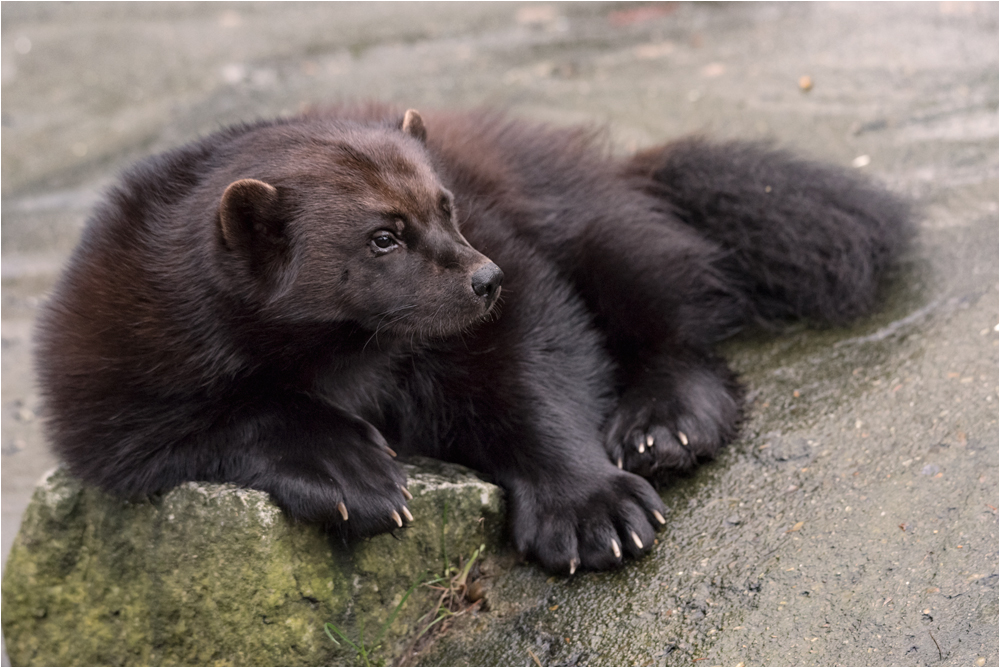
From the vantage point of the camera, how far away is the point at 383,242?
2424 millimetres

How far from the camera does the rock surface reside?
2.54m

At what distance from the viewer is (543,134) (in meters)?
3.58

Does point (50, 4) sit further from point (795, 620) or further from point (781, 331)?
point (795, 620)

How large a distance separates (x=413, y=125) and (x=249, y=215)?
663 millimetres

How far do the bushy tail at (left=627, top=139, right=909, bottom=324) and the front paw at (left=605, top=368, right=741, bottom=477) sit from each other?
1.75 ft

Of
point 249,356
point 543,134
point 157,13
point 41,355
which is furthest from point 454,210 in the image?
point 157,13

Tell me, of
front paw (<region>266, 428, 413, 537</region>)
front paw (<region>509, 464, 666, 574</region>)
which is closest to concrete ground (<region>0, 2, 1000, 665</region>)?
front paw (<region>509, 464, 666, 574</region>)

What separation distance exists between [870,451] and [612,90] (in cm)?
378

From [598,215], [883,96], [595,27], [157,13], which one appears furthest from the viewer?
[157,13]

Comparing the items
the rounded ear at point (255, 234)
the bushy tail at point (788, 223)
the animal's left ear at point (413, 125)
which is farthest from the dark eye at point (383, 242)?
the bushy tail at point (788, 223)

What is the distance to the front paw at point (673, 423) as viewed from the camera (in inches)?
113

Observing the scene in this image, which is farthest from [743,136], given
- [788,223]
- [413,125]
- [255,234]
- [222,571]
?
[222,571]

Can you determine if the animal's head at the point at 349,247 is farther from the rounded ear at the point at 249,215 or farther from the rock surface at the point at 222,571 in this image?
the rock surface at the point at 222,571

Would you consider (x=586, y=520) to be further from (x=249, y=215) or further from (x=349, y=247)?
(x=249, y=215)
